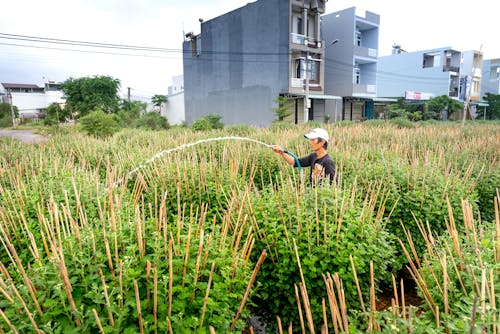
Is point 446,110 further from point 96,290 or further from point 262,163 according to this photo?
point 96,290

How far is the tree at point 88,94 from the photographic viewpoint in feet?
100

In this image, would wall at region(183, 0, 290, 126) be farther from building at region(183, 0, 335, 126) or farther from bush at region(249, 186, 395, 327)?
bush at region(249, 186, 395, 327)

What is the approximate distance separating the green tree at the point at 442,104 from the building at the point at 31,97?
42.1 meters

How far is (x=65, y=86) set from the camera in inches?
1229

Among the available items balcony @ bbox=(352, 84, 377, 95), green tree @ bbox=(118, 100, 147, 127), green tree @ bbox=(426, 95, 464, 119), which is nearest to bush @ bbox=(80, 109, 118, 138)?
green tree @ bbox=(118, 100, 147, 127)

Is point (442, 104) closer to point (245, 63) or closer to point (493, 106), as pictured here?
point (493, 106)

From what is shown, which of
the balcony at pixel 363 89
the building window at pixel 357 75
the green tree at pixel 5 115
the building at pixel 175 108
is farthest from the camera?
the green tree at pixel 5 115

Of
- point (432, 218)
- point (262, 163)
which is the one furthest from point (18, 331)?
point (262, 163)

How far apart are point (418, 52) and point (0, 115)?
4540 centimetres

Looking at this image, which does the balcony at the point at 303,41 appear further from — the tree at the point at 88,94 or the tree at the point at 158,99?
the tree at the point at 88,94

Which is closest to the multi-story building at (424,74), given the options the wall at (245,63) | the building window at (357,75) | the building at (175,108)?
the building window at (357,75)

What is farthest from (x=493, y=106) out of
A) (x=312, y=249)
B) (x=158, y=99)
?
(x=312, y=249)

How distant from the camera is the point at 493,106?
123 ft

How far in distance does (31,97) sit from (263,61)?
40700 millimetres
